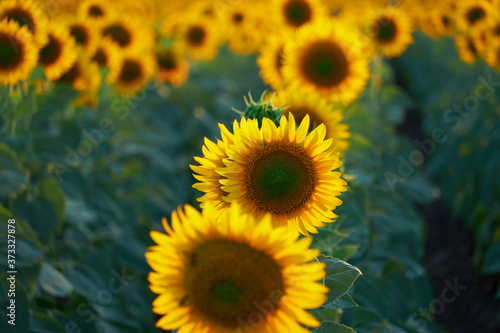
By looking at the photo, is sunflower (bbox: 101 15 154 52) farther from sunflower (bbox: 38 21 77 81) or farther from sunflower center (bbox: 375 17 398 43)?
sunflower center (bbox: 375 17 398 43)

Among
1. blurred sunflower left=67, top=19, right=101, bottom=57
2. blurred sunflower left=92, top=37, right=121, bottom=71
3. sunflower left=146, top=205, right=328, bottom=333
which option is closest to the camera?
sunflower left=146, top=205, right=328, bottom=333

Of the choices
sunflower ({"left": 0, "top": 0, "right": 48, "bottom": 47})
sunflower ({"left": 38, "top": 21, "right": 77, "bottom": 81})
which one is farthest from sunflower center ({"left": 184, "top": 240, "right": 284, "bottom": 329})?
sunflower ({"left": 38, "top": 21, "right": 77, "bottom": 81})

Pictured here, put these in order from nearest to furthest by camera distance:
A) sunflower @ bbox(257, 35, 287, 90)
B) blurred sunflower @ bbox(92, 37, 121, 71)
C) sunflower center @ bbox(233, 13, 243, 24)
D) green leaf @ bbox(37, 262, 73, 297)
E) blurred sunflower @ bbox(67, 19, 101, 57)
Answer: green leaf @ bbox(37, 262, 73, 297) → sunflower @ bbox(257, 35, 287, 90) → blurred sunflower @ bbox(67, 19, 101, 57) → blurred sunflower @ bbox(92, 37, 121, 71) → sunflower center @ bbox(233, 13, 243, 24)

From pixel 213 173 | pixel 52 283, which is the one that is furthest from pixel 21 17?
pixel 213 173

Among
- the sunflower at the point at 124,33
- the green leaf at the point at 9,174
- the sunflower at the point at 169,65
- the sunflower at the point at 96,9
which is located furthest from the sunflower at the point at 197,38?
the green leaf at the point at 9,174

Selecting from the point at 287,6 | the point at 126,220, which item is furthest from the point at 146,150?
the point at 287,6

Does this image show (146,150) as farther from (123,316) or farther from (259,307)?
(259,307)

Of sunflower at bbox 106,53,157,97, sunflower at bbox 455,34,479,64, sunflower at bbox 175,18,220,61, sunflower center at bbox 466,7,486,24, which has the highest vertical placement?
sunflower at bbox 175,18,220,61

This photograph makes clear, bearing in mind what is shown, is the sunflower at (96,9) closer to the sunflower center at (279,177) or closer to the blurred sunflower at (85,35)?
the blurred sunflower at (85,35)
